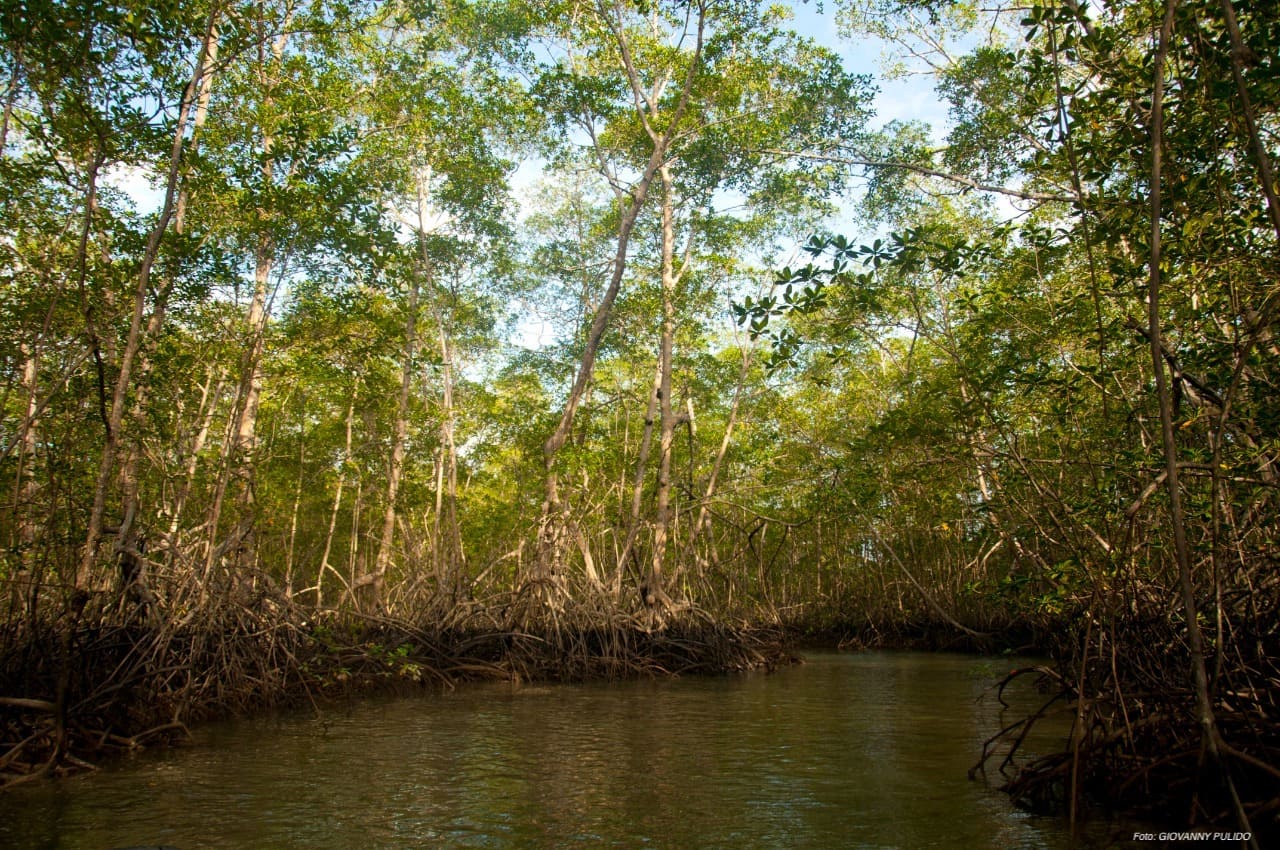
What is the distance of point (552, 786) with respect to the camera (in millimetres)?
4320

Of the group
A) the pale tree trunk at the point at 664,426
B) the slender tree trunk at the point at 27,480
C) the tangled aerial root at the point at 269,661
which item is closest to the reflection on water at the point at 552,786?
the tangled aerial root at the point at 269,661

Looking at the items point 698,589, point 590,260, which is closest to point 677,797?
point 698,589

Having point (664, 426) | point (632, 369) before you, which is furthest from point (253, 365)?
point (632, 369)

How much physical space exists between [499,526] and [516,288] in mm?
5018

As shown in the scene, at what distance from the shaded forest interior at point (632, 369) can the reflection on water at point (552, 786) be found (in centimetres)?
47

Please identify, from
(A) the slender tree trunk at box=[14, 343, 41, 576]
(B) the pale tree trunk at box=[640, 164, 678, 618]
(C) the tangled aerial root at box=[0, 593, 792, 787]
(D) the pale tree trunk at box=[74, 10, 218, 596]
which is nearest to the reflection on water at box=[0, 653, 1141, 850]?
(C) the tangled aerial root at box=[0, 593, 792, 787]

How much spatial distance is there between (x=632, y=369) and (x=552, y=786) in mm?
13503

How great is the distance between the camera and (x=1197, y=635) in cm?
229

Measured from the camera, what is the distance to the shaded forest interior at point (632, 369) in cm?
364

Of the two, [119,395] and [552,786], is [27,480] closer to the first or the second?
[119,395]

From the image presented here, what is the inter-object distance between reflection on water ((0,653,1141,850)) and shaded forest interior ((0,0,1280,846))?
47 cm

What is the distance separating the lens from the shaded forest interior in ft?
11.9

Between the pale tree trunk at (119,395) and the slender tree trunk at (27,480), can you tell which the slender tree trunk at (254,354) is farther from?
the slender tree trunk at (27,480)

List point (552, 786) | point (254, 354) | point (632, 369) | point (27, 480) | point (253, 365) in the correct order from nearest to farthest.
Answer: point (552, 786) < point (27, 480) < point (253, 365) < point (254, 354) < point (632, 369)
